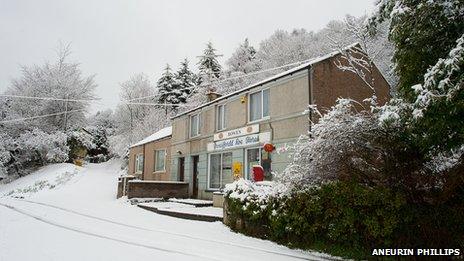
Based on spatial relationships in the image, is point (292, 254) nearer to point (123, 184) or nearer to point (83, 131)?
point (123, 184)

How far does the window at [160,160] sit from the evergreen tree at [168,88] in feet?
79.8

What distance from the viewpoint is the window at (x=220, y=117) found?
1950cm

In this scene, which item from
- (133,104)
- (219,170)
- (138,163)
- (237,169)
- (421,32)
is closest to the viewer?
(421,32)

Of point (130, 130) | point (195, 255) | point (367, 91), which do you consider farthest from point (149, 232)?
point (130, 130)

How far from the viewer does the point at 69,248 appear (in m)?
7.74

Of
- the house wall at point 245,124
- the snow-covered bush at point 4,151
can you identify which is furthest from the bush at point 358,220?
the snow-covered bush at point 4,151

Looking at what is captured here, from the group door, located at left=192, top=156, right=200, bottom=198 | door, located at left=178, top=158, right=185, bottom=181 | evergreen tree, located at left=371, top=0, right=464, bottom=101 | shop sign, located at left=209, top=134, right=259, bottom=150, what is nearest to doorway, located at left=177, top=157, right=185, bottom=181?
door, located at left=178, top=158, right=185, bottom=181

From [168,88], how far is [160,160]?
26843 millimetres

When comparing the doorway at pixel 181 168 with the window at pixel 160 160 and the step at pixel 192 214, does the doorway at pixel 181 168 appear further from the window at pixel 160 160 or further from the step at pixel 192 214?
the step at pixel 192 214

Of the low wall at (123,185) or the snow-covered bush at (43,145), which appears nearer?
the low wall at (123,185)

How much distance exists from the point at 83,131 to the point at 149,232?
109ft

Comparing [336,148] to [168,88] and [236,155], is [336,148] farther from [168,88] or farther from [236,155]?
[168,88]

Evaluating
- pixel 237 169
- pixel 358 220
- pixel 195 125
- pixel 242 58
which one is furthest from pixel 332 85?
pixel 242 58

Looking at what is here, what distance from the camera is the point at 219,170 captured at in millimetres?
19266
